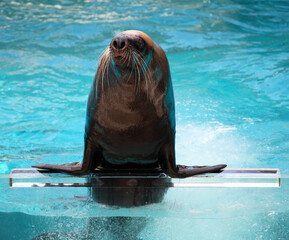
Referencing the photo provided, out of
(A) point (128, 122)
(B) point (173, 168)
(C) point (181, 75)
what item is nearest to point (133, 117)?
(A) point (128, 122)

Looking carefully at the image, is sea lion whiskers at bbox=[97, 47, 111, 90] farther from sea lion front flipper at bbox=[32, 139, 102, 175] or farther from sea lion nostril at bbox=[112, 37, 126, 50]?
sea lion front flipper at bbox=[32, 139, 102, 175]

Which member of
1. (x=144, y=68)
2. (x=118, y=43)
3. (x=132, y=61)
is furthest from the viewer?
(x=144, y=68)

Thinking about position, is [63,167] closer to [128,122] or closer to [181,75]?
[128,122]

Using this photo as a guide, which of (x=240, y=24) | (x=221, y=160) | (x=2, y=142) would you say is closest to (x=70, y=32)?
(x=240, y=24)

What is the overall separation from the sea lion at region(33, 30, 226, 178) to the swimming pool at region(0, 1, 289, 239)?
0.43 meters

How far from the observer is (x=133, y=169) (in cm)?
276

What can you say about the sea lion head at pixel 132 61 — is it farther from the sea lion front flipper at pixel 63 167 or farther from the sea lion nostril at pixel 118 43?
the sea lion front flipper at pixel 63 167

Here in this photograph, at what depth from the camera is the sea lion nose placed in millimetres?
2172

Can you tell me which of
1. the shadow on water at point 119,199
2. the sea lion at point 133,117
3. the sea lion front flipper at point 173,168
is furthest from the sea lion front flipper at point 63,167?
the sea lion front flipper at point 173,168

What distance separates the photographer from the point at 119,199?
2.60 m

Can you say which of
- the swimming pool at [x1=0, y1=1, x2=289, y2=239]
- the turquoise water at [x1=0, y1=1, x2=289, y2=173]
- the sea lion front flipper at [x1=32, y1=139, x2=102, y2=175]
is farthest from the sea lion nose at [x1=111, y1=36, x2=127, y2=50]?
the turquoise water at [x1=0, y1=1, x2=289, y2=173]

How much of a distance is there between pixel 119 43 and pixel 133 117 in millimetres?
514

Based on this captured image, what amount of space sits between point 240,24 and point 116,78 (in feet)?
24.8

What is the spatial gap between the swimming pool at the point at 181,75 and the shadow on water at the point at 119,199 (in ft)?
0.62
